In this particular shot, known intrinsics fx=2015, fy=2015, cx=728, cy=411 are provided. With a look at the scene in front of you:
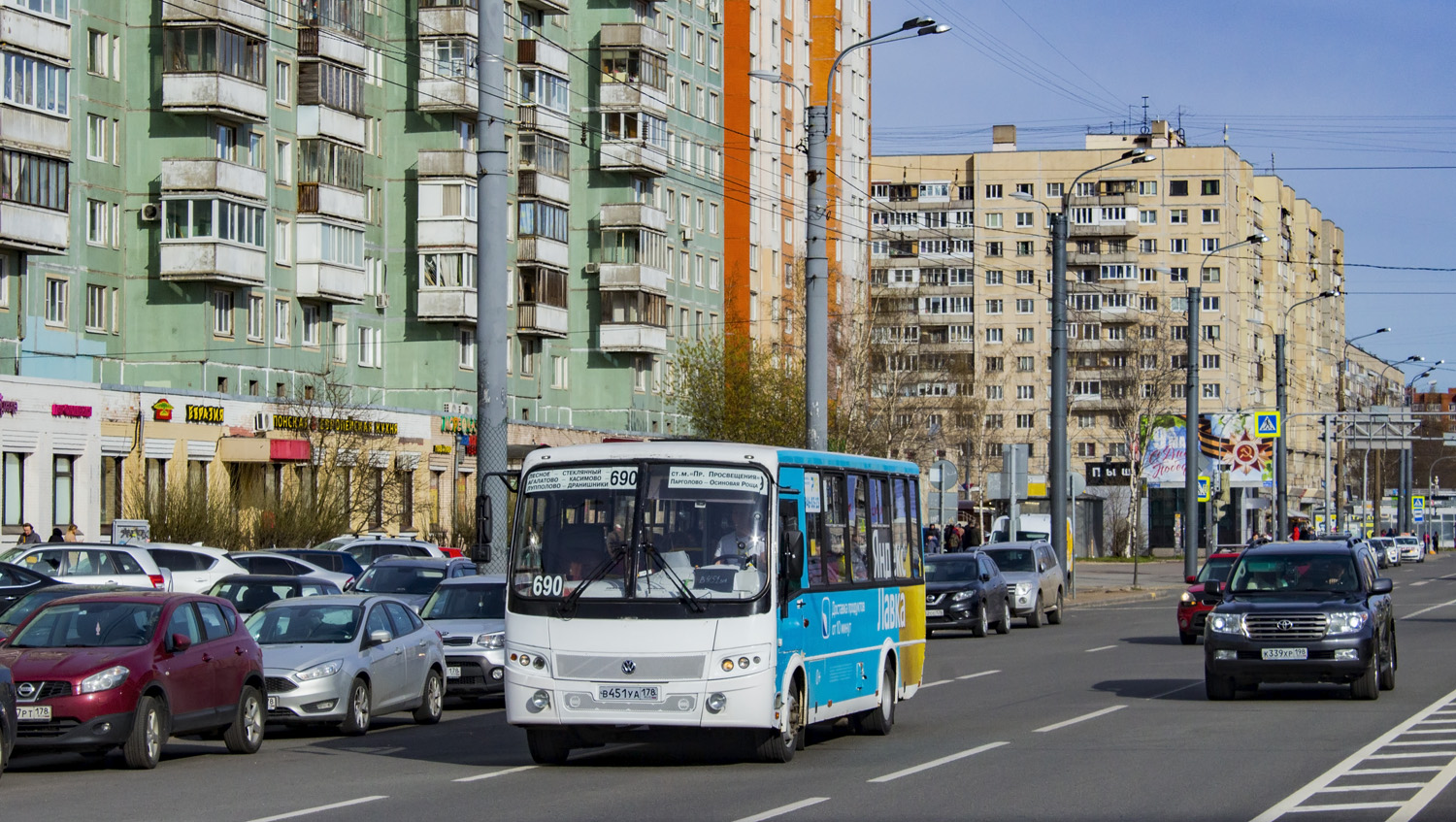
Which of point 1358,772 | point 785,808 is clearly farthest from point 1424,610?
point 785,808

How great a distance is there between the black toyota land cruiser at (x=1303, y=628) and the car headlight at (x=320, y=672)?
880 centimetres

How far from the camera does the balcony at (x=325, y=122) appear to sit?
6062 cm

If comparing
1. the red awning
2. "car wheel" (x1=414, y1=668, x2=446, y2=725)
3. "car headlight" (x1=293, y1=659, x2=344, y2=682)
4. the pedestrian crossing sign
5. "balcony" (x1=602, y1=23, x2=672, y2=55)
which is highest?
"balcony" (x1=602, y1=23, x2=672, y2=55)

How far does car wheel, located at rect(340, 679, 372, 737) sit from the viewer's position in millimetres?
19219

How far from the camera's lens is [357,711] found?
764 inches

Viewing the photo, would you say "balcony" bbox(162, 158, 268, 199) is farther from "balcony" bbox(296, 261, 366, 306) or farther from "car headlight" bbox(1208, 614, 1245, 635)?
"car headlight" bbox(1208, 614, 1245, 635)

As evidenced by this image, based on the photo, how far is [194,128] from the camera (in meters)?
56.3

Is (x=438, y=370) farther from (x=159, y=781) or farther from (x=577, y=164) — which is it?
(x=159, y=781)

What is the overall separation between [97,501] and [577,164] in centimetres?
3237

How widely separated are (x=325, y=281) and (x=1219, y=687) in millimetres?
43922

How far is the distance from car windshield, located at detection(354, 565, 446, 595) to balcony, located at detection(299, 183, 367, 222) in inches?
1294

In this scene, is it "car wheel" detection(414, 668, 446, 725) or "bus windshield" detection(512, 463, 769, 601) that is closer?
"bus windshield" detection(512, 463, 769, 601)

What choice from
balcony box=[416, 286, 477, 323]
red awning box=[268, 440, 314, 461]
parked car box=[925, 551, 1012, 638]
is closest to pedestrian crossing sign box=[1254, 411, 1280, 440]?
balcony box=[416, 286, 477, 323]

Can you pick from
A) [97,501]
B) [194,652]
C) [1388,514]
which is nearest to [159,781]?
[194,652]
